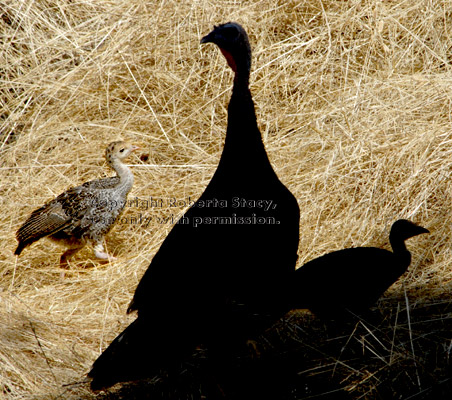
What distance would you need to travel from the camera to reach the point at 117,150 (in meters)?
4.68

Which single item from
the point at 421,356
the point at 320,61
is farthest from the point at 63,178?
the point at 421,356

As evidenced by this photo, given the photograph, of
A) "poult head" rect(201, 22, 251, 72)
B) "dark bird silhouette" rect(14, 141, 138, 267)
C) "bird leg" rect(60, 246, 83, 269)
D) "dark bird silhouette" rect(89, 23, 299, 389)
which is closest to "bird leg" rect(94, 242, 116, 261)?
"dark bird silhouette" rect(14, 141, 138, 267)

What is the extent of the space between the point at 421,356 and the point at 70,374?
1.84 m

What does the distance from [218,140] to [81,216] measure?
1.40m

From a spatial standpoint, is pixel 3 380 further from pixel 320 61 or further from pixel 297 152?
pixel 320 61

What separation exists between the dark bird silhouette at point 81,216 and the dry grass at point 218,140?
0.82 ft

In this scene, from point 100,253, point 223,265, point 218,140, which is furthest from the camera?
point 218,140

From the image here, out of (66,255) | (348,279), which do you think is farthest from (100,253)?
(348,279)

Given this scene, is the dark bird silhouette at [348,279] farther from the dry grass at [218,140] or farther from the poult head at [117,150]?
the poult head at [117,150]

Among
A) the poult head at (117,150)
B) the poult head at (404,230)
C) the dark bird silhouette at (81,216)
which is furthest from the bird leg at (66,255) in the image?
the poult head at (404,230)

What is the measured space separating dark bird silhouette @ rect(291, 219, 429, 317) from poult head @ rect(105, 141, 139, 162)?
1.91m

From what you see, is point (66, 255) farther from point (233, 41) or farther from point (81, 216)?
point (233, 41)

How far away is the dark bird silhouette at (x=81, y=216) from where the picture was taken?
4344 millimetres

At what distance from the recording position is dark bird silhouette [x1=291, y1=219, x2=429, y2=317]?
332cm
